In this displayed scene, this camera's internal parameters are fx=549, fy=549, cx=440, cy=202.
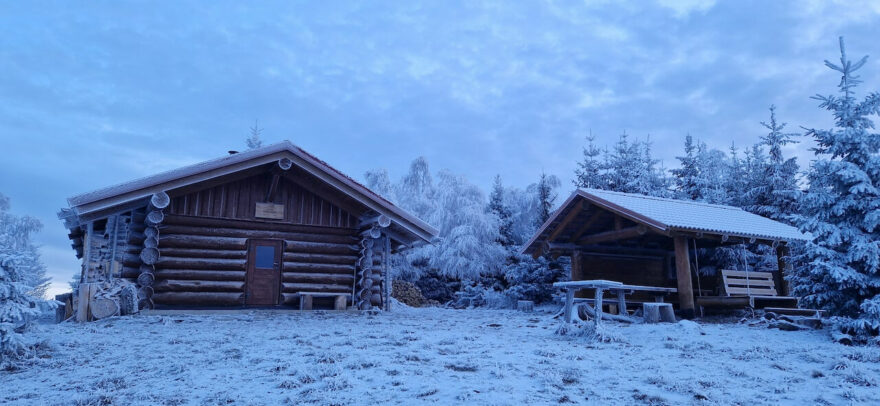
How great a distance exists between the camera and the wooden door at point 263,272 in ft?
46.6

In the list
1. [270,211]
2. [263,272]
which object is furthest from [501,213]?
[263,272]

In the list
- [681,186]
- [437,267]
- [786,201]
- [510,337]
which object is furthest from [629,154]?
[510,337]

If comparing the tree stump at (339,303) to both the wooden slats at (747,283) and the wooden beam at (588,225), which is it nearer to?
the wooden beam at (588,225)

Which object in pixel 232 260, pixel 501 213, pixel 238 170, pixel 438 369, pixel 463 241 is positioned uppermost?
pixel 501 213

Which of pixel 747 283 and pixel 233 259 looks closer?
pixel 233 259

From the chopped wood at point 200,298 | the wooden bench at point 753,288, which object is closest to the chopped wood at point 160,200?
the chopped wood at point 200,298

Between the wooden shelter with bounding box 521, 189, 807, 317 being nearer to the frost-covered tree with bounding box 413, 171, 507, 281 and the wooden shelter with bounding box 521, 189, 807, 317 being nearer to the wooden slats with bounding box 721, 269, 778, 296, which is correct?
the wooden slats with bounding box 721, 269, 778, 296

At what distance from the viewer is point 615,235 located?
16266 mm

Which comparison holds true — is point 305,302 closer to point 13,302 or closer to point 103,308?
point 103,308

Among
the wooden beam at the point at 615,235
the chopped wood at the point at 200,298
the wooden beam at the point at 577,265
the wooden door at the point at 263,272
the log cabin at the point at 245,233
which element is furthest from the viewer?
the wooden beam at the point at 577,265

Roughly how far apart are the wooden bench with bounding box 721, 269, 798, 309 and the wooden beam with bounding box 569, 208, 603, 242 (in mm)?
3893

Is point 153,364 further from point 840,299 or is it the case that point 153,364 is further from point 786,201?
point 786,201

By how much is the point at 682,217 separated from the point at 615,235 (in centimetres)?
194

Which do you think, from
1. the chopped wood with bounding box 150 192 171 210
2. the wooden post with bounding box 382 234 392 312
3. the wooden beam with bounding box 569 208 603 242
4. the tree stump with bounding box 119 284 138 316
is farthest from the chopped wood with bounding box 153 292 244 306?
the wooden beam with bounding box 569 208 603 242
